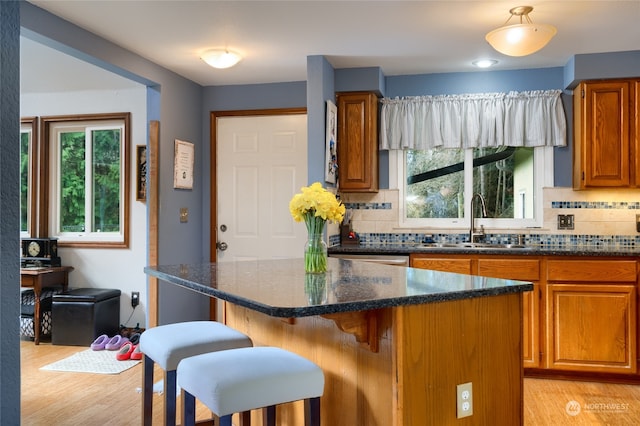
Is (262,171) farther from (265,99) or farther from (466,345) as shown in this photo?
(466,345)

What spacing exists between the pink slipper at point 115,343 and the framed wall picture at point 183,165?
136 centimetres

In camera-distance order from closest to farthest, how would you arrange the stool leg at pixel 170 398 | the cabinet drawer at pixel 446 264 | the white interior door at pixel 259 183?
the stool leg at pixel 170 398
the cabinet drawer at pixel 446 264
the white interior door at pixel 259 183

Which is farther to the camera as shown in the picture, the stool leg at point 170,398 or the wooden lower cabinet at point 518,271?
the wooden lower cabinet at point 518,271

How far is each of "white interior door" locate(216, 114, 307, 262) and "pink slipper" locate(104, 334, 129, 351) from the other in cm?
108

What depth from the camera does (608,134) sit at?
3838 mm

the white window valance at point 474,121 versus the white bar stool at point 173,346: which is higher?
the white window valance at point 474,121

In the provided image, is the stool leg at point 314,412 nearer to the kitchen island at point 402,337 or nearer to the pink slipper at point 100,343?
the kitchen island at point 402,337

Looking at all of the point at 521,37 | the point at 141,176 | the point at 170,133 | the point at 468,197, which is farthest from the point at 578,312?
the point at 141,176

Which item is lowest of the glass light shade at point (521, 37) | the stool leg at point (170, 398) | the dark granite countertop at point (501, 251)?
the stool leg at point (170, 398)

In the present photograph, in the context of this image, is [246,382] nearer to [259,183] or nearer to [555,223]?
[259,183]

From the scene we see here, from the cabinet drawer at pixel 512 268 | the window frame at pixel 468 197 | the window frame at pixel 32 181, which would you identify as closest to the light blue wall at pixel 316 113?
the window frame at pixel 468 197

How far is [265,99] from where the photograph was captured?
15.3 ft

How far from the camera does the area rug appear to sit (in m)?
3.80

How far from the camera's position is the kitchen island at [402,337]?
5.42 feet
